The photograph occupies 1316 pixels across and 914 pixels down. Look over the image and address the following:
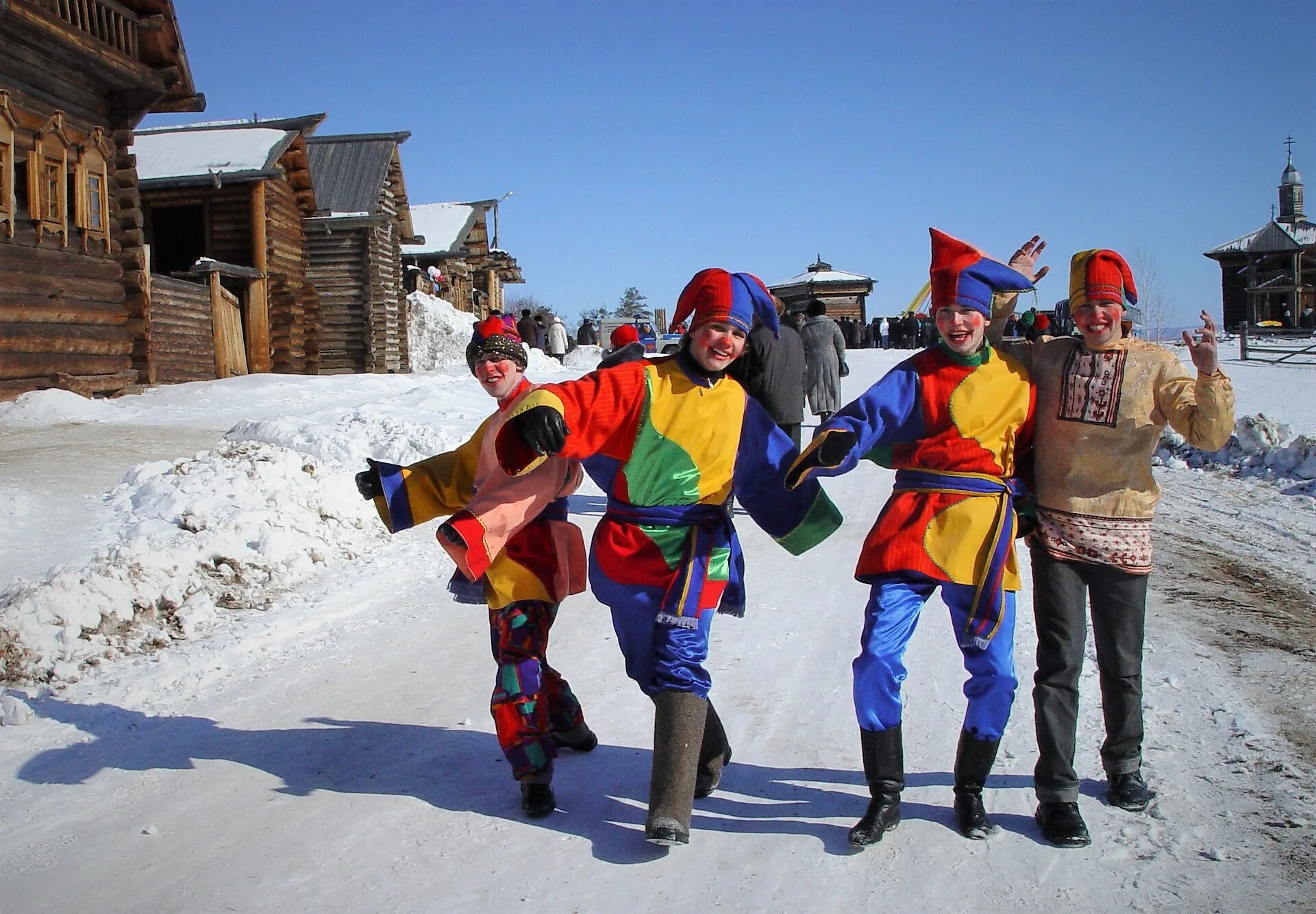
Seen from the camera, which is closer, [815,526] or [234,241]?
[815,526]

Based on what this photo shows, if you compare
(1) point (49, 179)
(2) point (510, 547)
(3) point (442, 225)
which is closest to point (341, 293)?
(1) point (49, 179)

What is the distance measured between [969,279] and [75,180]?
13.2 m

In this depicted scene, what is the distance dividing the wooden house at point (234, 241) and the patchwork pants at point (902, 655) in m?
15.1

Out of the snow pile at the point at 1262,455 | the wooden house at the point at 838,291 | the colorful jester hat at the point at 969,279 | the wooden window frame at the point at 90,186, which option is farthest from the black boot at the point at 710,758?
the wooden house at the point at 838,291

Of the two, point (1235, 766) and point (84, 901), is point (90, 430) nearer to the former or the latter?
point (84, 901)

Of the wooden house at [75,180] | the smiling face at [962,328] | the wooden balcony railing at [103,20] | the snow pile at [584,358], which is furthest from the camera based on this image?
the snow pile at [584,358]

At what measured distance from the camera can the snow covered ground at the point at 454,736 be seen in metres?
3.02

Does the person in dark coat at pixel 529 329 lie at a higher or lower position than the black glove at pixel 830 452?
higher

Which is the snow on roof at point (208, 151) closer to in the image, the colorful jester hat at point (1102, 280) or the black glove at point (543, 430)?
the black glove at point (543, 430)

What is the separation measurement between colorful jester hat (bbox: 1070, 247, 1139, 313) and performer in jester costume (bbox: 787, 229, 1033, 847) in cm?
26

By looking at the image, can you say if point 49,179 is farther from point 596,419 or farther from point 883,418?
point 883,418

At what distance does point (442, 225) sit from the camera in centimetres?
3875

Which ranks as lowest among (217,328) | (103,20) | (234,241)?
(217,328)

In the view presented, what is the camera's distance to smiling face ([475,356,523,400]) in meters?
3.90
